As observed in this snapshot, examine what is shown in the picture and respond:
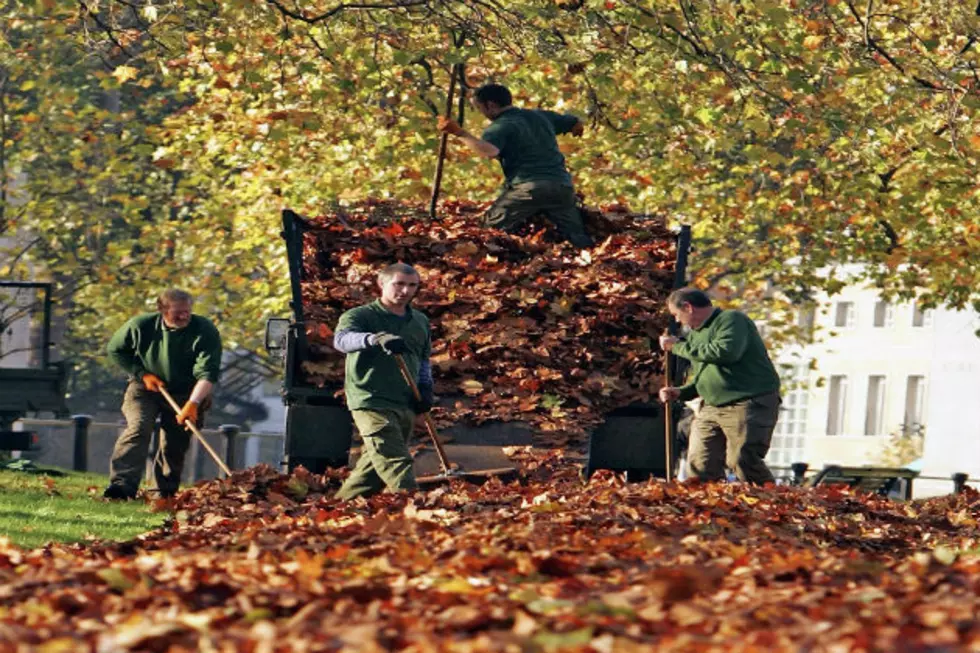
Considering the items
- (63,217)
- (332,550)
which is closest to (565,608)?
(332,550)

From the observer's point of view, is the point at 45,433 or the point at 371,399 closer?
the point at 371,399

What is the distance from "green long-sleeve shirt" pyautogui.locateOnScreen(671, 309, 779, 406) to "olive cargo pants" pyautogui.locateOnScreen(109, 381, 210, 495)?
376 centimetres

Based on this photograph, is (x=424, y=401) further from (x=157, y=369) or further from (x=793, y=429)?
(x=793, y=429)

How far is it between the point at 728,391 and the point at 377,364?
315 centimetres

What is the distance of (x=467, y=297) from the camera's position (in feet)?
47.5

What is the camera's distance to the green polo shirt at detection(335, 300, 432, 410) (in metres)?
12.1

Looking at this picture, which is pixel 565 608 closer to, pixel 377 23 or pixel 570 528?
pixel 570 528

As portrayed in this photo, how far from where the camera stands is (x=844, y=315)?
66.4 metres

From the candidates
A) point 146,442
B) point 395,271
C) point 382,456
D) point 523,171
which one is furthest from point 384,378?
point 146,442

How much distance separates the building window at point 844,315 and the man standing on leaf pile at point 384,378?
54888 mm

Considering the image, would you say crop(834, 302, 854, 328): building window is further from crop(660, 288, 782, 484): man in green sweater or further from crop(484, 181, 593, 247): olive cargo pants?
crop(660, 288, 782, 484): man in green sweater

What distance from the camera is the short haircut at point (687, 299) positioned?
13.8 meters

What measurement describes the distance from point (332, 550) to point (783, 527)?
3.17 m

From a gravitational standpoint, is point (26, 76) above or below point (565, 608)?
above
